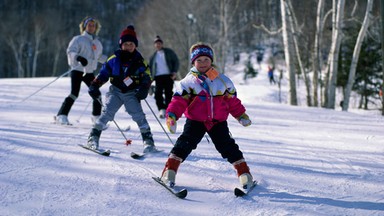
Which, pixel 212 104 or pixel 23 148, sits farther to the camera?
pixel 23 148

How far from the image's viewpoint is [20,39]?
4266 centimetres

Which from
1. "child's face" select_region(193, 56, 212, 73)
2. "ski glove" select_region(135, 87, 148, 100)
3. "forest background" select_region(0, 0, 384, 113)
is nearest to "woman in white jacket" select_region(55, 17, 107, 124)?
"ski glove" select_region(135, 87, 148, 100)

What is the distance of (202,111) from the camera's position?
310cm

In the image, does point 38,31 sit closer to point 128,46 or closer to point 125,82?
point 128,46

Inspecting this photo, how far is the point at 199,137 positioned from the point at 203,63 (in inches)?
25.8

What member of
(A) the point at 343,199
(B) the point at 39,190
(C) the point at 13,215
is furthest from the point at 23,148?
(A) the point at 343,199

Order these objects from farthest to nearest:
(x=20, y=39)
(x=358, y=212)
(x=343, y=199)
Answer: (x=20, y=39) → (x=343, y=199) → (x=358, y=212)

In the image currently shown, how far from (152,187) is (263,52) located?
176ft

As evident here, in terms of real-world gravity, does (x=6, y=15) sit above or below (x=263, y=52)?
above

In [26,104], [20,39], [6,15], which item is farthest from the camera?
[6,15]

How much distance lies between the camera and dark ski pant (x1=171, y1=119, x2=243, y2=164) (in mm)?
3045

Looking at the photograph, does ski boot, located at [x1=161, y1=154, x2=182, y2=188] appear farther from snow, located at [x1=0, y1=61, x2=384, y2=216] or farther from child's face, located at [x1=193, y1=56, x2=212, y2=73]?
child's face, located at [x1=193, y1=56, x2=212, y2=73]

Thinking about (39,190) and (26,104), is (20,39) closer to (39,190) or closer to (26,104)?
(26,104)

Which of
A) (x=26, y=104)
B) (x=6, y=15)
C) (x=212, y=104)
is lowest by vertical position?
(x=26, y=104)
